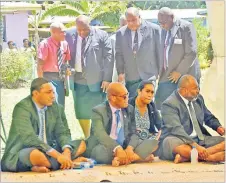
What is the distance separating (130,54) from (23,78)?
34.5 inches

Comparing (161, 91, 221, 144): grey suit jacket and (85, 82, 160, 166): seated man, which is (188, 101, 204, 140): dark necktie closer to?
(161, 91, 221, 144): grey suit jacket

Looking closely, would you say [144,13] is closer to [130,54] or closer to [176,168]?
[130,54]

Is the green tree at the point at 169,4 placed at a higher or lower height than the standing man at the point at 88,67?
higher

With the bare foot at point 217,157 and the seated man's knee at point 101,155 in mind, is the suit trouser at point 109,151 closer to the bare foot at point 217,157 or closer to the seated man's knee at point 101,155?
the seated man's knee at point 101,155

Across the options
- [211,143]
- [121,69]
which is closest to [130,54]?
[121,69]

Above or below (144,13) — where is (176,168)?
below

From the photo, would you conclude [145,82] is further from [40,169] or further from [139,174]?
[40,169]

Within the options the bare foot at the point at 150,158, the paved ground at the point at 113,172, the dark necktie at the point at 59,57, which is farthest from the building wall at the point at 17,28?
the bare foot at the point at 150,158

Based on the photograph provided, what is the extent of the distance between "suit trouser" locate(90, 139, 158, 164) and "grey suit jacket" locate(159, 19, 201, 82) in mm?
528

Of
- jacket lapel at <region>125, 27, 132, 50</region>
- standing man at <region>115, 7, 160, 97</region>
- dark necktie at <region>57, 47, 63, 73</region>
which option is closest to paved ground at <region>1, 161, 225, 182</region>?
standing man at <region>115, 7, 160, 97</region>

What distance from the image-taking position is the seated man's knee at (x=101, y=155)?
611 centimetres

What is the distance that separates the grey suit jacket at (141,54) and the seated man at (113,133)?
0.50ft

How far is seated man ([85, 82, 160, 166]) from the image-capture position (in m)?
6.11

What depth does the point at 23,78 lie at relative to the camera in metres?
6.00
